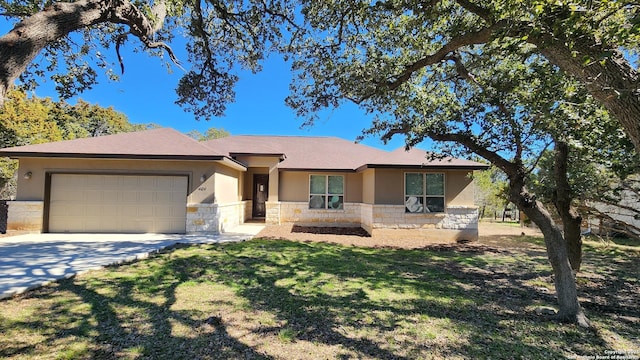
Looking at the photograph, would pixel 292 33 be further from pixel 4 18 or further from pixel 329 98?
pixel 4 18

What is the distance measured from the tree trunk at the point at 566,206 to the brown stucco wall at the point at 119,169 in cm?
1046

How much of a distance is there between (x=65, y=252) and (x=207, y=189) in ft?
14.6

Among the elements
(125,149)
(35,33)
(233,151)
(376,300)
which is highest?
(233,151)

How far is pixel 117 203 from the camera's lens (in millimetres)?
10680

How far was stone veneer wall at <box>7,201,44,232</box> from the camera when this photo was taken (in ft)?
33.6

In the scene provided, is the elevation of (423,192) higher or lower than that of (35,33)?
lower

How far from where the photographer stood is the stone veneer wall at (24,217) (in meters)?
10.2

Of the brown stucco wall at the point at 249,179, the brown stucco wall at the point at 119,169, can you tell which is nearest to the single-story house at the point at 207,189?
the brown stucco wall at the point at 119,169

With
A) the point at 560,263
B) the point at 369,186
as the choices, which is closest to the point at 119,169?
the point at 369,186

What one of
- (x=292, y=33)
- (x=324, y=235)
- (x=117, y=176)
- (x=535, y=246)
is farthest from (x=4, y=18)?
(x=535, y=246)

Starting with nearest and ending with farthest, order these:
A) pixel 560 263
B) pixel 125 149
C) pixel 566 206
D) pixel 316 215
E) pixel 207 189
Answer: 1. pixel 560 263
2. pixel 566 206
3. pixel 125 149
4. pixel 207 189
5. pixel 316 215

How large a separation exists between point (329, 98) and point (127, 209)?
8.85 meters

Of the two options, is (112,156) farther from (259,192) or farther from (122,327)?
(122,327)

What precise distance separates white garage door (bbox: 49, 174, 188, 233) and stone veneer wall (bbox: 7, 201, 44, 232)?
371mm
